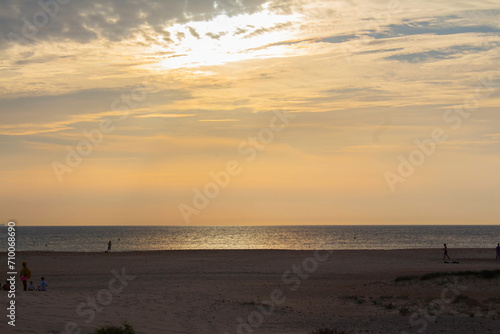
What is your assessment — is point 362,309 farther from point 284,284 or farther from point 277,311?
point 284,284

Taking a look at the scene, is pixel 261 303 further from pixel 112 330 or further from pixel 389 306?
pixel 112 330

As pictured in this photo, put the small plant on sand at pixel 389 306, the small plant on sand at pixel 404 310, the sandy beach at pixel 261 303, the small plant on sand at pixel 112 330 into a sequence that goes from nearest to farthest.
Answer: the small plant on sand at pixel 112 330 < the sandy beach at pixel 261 303 < the small plant on sand at pixel 404 310 < the small plant on sand at pixel 389 306

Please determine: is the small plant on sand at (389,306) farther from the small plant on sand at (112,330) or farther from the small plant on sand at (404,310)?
the small plant on sand at (112,330)

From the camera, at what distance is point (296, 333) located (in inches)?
610

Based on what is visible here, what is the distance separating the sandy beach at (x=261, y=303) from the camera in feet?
51.5

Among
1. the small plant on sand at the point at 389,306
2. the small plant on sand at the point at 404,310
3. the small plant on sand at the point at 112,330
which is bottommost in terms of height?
the small plant on sand at the point at 389,306

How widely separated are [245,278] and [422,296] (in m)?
12.7

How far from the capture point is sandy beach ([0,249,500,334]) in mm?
15703

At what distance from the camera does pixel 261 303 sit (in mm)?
20922

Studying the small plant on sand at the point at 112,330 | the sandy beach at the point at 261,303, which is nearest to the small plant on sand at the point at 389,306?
the sandy beach at the point at 261,303

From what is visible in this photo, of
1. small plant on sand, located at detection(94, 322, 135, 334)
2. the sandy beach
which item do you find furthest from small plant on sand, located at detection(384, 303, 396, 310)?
small plant on sand, located at detection(94, 322, 135, 334)

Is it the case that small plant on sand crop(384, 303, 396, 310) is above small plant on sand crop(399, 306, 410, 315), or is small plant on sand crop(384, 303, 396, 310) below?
below

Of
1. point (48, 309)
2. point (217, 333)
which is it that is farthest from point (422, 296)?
point (48, 309)

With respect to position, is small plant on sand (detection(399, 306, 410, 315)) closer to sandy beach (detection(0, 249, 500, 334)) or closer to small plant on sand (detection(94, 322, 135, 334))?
sandy beach (detection(0, 249, 500, 334))
